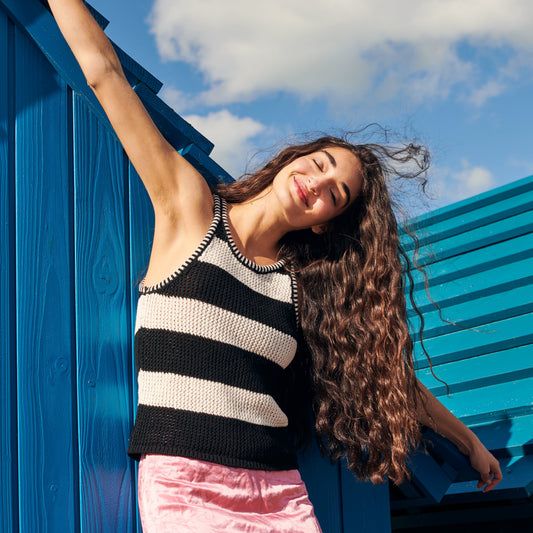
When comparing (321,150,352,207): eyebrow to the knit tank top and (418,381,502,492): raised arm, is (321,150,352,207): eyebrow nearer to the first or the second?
the knit tank top

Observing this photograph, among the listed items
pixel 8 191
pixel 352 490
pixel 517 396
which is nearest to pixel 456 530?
pixel 517 396

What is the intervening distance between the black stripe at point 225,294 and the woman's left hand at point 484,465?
1.34 metres

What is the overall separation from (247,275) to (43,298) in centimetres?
68

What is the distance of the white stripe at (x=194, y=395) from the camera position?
196cm

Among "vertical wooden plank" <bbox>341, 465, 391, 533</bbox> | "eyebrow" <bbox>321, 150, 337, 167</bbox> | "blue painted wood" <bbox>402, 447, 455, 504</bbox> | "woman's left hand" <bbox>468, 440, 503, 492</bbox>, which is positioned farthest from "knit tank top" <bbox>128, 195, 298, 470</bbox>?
"woman's left hand" <bbox>468, 440, 503, 492</bbox>

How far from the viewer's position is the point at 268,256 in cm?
251

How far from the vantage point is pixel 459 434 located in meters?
2.99

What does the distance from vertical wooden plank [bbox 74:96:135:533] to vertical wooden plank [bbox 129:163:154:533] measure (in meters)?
0.03

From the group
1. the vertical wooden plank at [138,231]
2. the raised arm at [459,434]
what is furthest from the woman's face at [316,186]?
the raised arm at [459,434]

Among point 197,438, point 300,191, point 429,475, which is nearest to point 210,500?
point 197,438

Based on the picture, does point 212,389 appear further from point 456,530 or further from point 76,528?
point 456,530

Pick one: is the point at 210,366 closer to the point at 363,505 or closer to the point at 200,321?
the point at 200,321

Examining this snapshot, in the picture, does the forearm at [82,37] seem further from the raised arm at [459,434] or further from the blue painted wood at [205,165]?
the raised arm at [459,434]

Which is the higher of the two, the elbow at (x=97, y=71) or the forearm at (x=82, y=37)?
the forearm at (x=82, y=37)
